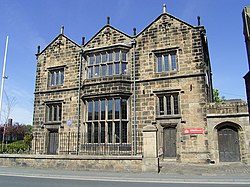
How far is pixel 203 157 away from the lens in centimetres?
1642

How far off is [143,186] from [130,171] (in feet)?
13.0

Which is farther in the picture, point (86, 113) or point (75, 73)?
point (75, 73)

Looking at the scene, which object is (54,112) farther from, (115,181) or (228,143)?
(228,143)

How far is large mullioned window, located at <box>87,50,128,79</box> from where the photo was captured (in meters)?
19.7

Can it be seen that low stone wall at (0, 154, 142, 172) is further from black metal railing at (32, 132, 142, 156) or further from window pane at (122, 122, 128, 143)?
window pane at (122, 122, 128, 143)

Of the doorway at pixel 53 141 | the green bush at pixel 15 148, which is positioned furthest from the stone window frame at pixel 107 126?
the green bush at pixel 15 148

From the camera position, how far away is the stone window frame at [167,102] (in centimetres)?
1782

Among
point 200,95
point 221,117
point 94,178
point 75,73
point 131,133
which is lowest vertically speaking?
point 94,178

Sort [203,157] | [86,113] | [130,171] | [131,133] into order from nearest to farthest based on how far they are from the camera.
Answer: [130,171], [203,157], [131,133], [86,113]

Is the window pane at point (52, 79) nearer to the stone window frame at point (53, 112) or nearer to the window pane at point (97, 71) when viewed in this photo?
the stone window frame at point (53, 112)

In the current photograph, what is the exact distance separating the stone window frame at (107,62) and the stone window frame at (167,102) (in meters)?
3.56

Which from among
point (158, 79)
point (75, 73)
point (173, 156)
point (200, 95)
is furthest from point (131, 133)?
point (75, 73)

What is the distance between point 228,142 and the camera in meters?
17.0

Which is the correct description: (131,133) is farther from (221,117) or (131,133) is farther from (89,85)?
(221,117)
